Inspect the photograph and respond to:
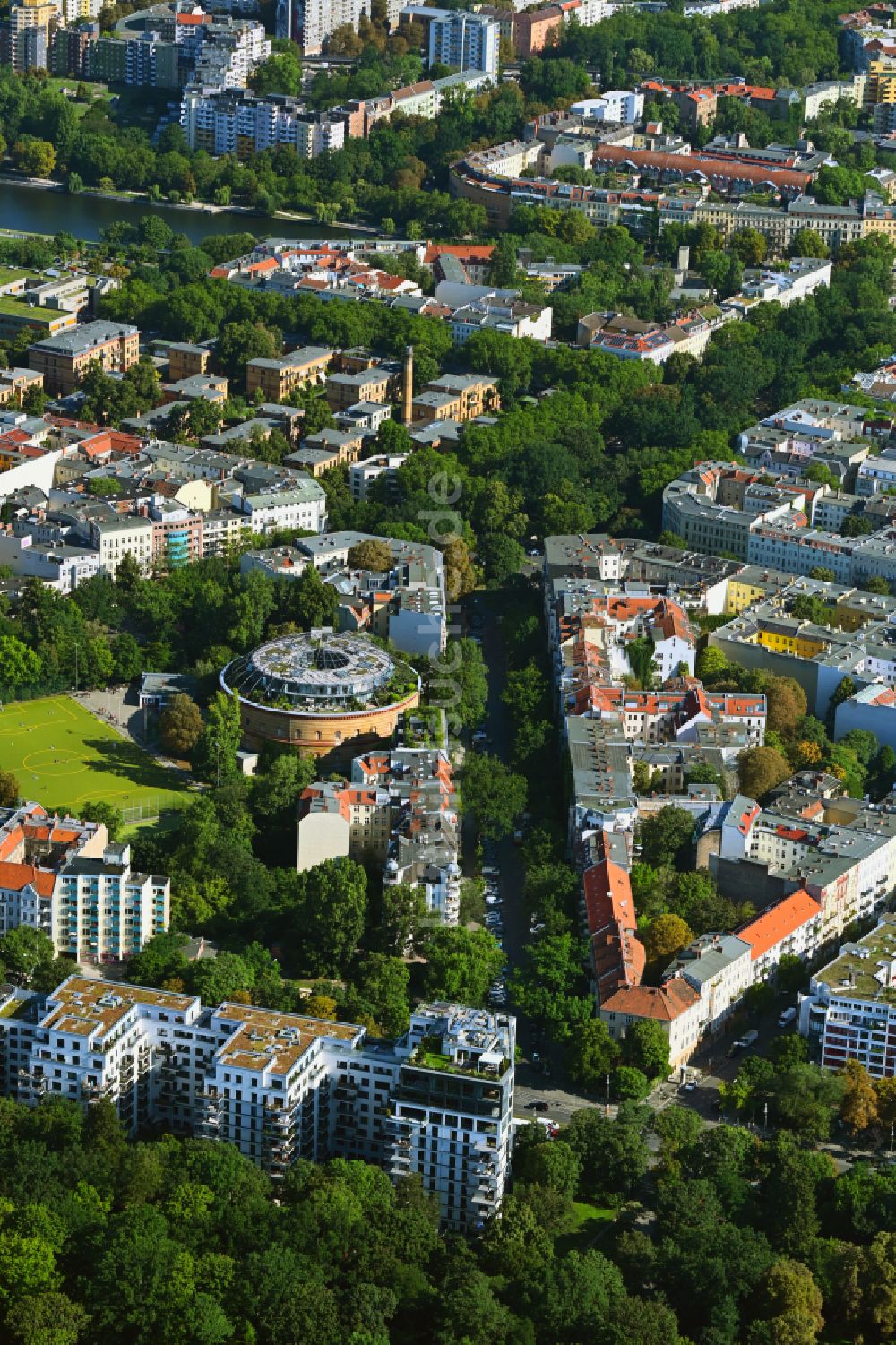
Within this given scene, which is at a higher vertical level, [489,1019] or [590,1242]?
[489,1019]

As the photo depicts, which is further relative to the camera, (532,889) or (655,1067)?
(532,889)

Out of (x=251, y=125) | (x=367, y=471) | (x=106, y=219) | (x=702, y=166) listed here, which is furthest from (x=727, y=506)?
(x=251, y=125)

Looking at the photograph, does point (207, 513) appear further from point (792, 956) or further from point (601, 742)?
point (792, 956)

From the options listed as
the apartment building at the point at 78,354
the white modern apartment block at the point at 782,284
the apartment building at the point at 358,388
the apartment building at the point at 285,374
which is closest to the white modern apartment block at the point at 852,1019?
the apartment building at the point at 358,388

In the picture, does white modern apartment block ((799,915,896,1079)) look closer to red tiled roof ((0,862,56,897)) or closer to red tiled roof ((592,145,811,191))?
red tiled roof ((0,862,56,897))

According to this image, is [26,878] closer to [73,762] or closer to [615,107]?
[73,762]

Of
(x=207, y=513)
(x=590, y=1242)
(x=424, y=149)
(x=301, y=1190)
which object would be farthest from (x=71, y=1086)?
(x=424, y=149)

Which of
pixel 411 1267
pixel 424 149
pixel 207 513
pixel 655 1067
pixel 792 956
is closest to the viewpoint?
pixel 411 1267

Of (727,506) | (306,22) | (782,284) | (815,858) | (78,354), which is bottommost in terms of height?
(815,858)
